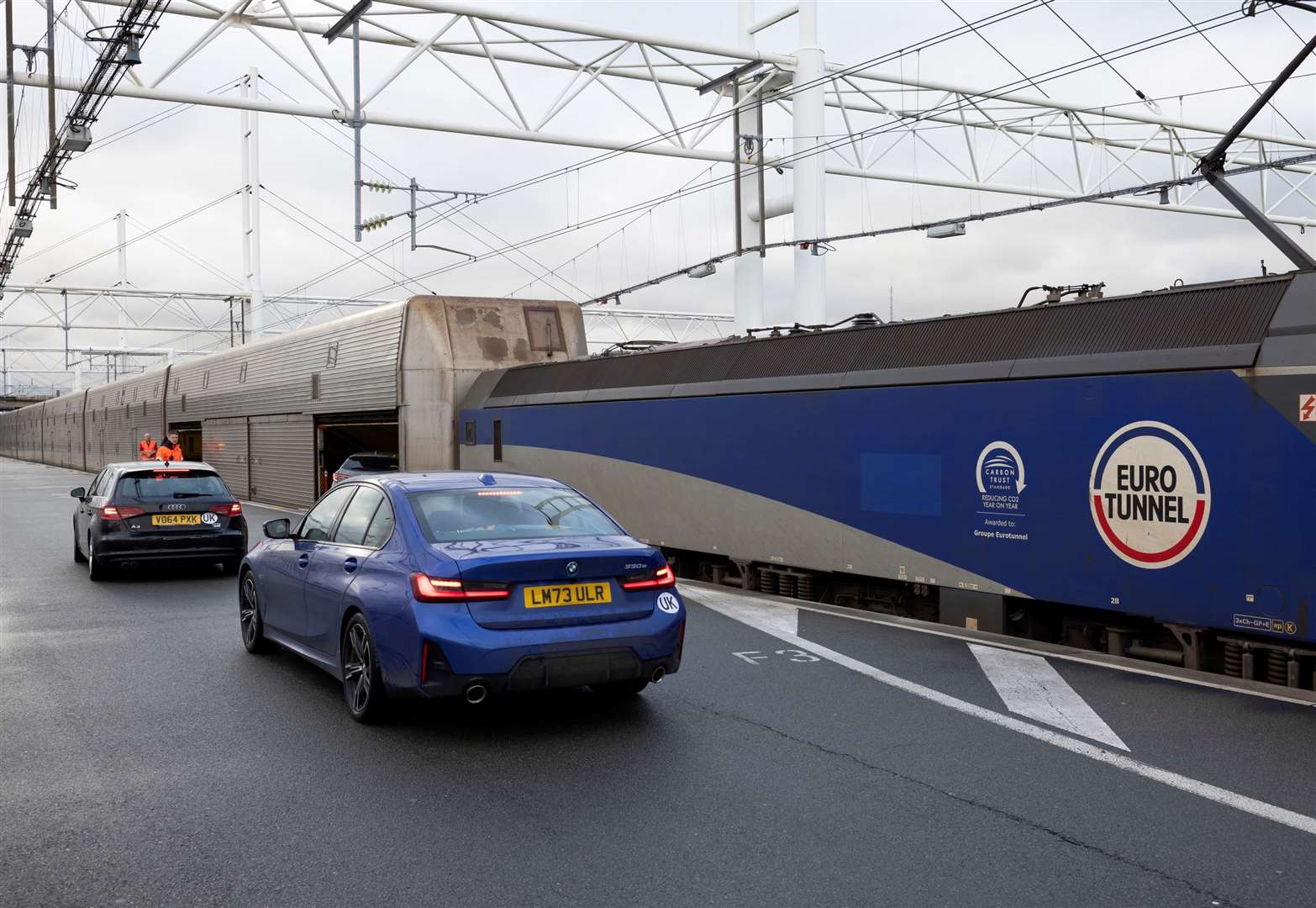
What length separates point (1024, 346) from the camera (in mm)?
9625

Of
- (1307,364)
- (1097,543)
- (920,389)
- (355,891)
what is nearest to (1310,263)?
(1307,364)

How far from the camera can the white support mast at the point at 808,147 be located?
2206 cm

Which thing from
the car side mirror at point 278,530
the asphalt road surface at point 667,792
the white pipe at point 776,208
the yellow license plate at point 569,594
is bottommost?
the asphalt road surface at point 667,792

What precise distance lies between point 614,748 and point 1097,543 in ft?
14.4

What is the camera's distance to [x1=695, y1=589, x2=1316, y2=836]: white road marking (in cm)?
511

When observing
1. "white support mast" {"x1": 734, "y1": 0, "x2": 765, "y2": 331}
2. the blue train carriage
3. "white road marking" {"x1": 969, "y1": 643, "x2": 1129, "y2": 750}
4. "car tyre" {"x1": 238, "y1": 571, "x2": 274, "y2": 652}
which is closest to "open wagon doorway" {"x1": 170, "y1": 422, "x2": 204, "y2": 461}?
"white support mast" {"x1": 734, "y1": 0, "x2": 765, "y2": 331}

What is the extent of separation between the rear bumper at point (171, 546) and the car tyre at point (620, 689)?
8.33 metres

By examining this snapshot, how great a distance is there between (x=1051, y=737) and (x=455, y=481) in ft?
12.6

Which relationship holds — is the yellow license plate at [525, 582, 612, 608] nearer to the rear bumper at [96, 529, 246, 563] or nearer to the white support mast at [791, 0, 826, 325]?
the rear bumper at [96, 529, 246, 563]

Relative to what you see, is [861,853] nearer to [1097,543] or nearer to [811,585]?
[1097,543]

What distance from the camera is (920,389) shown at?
1045 centimetres

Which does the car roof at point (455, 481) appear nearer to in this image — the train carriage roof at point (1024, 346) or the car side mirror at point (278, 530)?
the car side mirror at point (278, 530)

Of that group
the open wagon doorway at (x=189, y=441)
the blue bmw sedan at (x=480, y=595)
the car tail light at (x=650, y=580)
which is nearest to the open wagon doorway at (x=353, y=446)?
the open wagon doorway at (x=189, y=441)

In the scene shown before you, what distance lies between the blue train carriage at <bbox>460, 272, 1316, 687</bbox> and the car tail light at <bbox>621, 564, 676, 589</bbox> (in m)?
3.74
